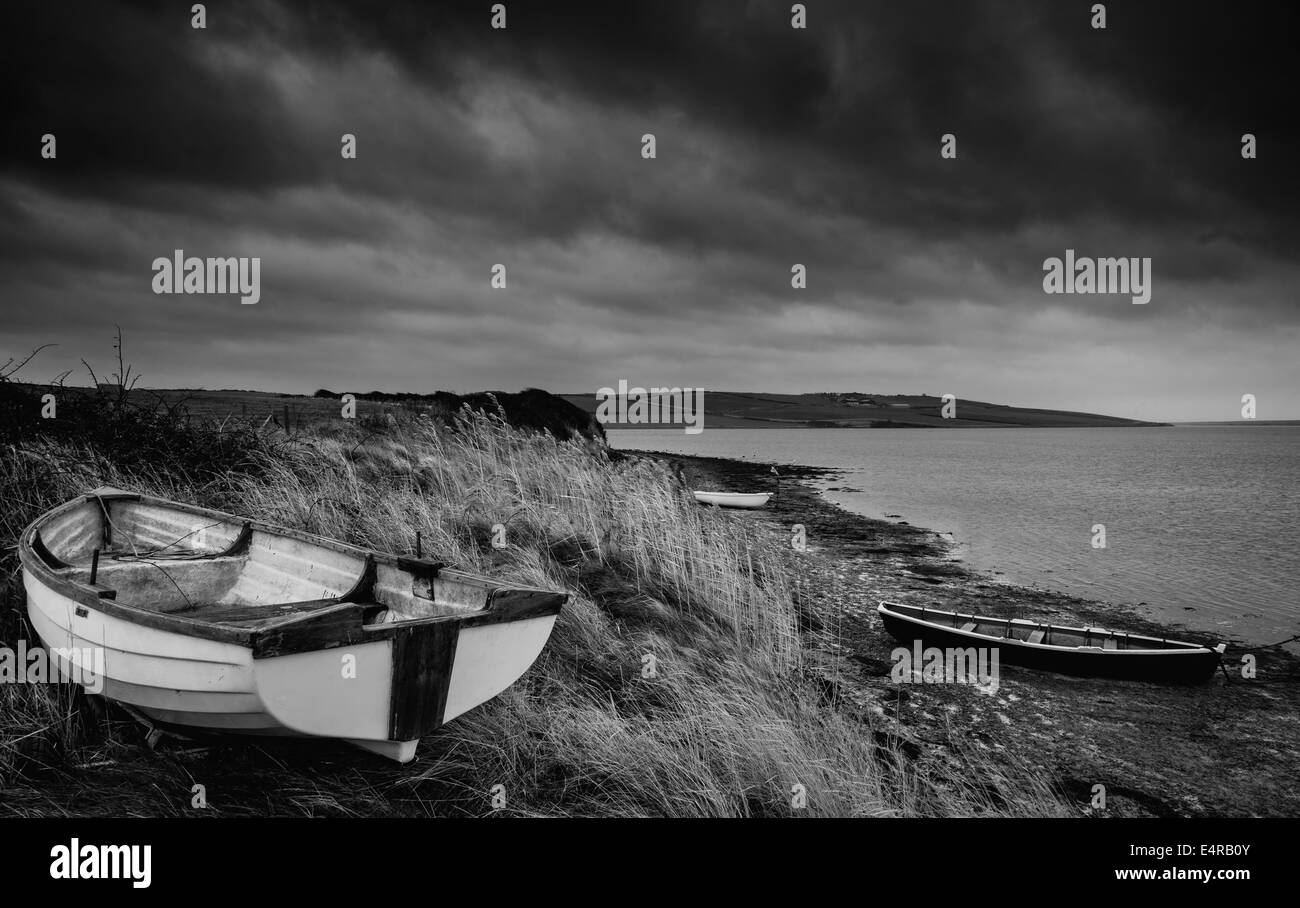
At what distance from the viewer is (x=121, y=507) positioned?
7168mm

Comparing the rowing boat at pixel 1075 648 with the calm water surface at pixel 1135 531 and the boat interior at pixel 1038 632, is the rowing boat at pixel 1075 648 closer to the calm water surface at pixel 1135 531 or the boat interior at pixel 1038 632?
the boat interior at pixel 1038 632

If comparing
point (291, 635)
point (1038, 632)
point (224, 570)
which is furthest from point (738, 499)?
point (291, 635)

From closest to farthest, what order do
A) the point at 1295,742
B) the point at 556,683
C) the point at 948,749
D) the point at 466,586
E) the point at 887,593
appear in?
the point at 466,586 < the point at 556,683 < the point at 948,749 < the point at 1295,742 < the point at 887,593

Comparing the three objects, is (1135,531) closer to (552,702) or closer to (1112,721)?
(1112,721)

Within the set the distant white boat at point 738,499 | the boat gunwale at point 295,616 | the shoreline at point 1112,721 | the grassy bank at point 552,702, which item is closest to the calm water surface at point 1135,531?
the shoreline at point 1112,721

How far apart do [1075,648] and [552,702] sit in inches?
241

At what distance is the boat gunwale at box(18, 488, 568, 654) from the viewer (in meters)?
3.59

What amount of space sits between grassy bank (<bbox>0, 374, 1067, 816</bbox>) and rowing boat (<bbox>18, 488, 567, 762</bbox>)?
376 millimetres

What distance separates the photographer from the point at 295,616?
4492mm

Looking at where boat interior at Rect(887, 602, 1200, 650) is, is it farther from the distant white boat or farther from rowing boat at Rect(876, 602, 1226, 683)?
the distant white boat

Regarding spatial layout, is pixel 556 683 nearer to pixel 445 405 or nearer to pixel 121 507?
pixel 121 507

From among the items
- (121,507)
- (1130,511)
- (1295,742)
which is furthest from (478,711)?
(1130,511)
